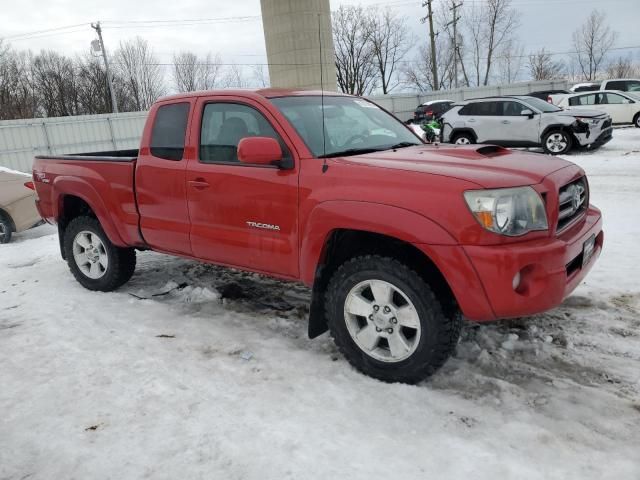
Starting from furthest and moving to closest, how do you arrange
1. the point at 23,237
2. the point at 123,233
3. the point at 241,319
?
the point at 23,237, the point at 123,233, the point at 241,319

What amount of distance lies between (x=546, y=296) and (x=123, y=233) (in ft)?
11.9

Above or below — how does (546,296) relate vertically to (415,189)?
below

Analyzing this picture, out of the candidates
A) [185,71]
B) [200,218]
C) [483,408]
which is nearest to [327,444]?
[483,408]

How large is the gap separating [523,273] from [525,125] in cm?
1214

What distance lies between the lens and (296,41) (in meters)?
25.7

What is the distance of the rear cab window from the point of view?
4262 mm

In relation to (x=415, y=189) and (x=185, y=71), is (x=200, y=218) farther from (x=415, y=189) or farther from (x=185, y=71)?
(x=185, y=71)

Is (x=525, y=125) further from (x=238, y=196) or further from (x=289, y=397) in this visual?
(x=289, y=397)

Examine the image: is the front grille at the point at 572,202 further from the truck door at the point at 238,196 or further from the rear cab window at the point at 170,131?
the rear cab window at the point at 170,131

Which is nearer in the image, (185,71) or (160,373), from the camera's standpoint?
(160,373)

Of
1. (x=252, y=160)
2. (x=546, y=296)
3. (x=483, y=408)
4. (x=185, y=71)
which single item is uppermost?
(x=185, y=71)

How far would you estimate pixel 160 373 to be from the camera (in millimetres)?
3443

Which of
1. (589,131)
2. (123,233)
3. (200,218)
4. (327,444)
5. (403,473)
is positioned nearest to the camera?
(403,473)

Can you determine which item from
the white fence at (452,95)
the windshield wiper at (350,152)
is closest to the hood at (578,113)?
the windshield wiper at (350,152)
